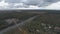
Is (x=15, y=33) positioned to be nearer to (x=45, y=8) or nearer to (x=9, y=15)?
(x=9, y=15)

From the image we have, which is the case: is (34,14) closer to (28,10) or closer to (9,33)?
(28,10)

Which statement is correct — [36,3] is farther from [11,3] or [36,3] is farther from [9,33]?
[9,33]

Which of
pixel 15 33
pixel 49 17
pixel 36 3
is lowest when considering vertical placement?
pixel 15 33

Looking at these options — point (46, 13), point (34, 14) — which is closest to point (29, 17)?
point (34, 14)

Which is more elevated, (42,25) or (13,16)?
(13,16)

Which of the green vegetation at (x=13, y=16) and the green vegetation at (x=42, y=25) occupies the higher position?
the green vegetation at (x=13, y=16)

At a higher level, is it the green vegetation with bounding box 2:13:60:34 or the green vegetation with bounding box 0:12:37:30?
the green vegetation with bounding box 0:12:37:30

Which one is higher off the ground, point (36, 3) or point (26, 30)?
point (36, 3)

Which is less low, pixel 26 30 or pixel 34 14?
pixel 34 14
